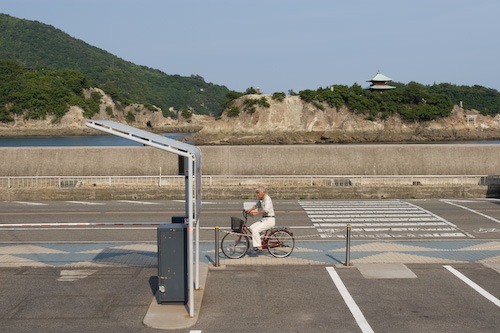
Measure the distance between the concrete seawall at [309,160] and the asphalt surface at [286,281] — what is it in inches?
444

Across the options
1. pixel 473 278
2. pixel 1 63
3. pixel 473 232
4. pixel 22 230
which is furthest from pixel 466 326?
pixel 1 63

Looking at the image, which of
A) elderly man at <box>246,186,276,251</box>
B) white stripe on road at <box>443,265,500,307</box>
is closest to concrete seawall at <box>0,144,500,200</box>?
elderly man at <box>246,186,276,251</box>

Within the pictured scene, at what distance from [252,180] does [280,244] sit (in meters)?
14.8

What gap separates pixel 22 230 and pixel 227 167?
13999mm

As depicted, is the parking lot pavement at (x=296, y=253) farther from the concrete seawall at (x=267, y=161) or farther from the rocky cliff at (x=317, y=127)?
the rocky cliff at (x=317, y=127)

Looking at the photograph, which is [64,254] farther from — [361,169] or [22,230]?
[361,169]

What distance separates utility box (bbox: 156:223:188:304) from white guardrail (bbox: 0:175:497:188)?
17.2 m

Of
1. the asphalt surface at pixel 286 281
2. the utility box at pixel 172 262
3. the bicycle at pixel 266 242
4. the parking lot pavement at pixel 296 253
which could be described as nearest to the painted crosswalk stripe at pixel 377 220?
the asphalt surface at pixel 286 281

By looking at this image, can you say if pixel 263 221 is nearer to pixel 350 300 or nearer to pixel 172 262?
pixel 350 300

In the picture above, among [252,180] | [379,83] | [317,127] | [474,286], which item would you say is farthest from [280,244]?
[379,83]

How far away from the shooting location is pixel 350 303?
440 inches

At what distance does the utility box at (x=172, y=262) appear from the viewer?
10844 millimetres

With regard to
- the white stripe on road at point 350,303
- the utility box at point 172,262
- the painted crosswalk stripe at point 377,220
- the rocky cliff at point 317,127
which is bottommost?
the white stripe on road at point 350,303

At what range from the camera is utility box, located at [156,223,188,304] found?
10.8 metres
